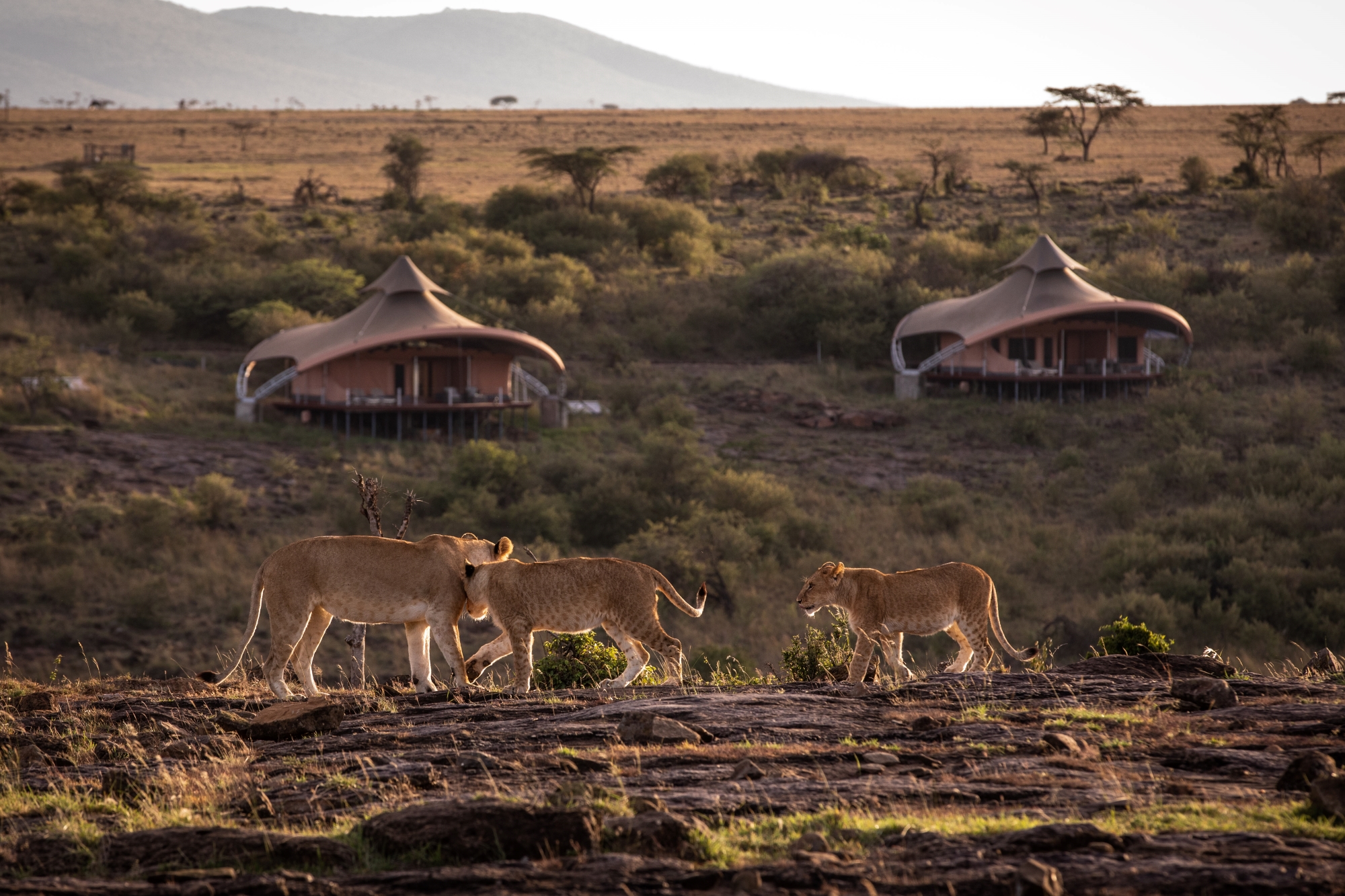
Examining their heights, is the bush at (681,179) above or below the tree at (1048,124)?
below

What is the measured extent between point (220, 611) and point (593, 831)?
79.8 ft

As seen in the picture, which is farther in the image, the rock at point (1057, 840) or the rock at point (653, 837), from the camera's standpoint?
the rock at point (653, 837)

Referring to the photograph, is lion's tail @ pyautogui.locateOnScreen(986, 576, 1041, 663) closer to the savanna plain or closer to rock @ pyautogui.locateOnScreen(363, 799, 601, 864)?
the savanna plain

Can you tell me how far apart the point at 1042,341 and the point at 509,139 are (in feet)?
235

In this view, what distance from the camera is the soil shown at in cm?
556

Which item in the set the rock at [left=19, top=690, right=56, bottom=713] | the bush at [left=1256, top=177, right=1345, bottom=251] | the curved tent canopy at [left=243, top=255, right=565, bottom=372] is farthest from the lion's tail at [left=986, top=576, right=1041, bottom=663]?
the bush at [left=1256, top=177, right=1345, bottom=251]

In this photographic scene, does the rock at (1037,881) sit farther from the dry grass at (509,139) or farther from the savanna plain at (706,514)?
the dry grass at (509,139)

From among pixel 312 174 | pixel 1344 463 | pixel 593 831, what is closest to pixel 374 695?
pixel 593 831

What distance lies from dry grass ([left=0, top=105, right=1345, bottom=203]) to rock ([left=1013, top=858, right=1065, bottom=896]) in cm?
7747

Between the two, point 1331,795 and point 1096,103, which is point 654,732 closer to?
point 1331,795

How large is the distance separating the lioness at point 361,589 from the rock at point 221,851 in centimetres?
358

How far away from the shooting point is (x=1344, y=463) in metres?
36.3

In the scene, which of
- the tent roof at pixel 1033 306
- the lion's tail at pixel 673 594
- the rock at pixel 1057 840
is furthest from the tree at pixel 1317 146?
the rock at pixel 1057 840

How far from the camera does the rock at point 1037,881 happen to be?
16.6 feet
